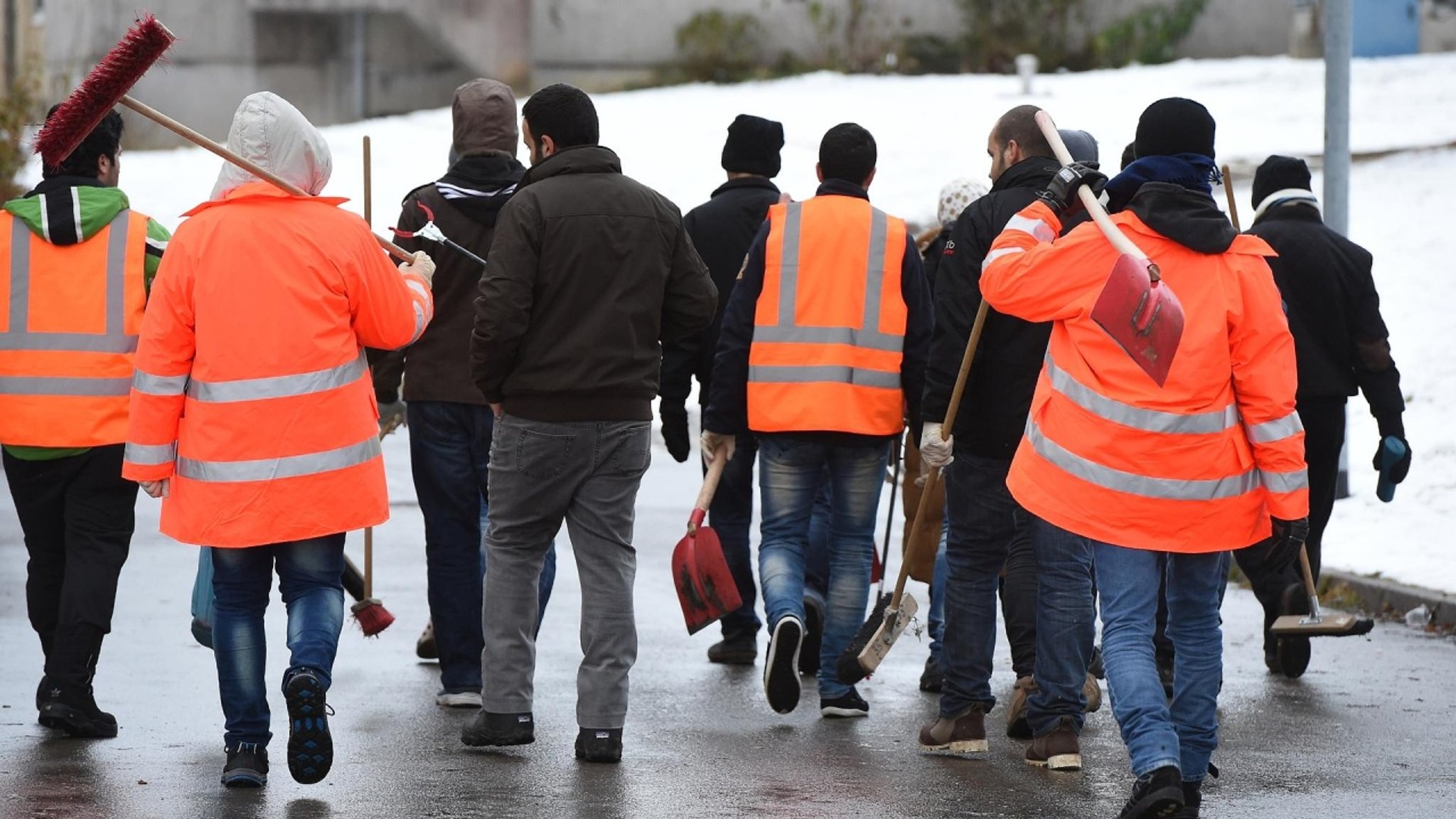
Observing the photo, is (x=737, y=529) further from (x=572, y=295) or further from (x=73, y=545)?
(x=73, y=545)

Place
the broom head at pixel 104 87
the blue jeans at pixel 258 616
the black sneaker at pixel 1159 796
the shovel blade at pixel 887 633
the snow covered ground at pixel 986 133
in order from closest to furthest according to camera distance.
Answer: the black sneaker at pixel 1159 796
the broom head at pixel 104 87
the blue jeans at pixel 258 616
the shovel blade at pixel 887 633
the snow covered ground at pixel 986 133

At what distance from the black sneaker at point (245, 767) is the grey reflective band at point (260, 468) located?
2.43ft

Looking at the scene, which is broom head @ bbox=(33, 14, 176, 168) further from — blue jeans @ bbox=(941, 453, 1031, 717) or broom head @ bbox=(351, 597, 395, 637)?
blue jeans @ bbox=(941, 453, 1031, 717)

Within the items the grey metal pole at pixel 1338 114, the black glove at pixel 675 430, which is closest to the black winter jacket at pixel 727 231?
the black glove at pixel 675 430

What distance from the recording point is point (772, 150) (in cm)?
833

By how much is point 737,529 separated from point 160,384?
118 inches

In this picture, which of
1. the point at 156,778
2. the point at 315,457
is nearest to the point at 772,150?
the point at 315,457

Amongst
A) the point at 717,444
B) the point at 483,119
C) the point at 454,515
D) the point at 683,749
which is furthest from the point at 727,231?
the point at 683,749

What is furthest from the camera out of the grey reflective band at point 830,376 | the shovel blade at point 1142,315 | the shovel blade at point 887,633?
the grey reflective band at point 830,376

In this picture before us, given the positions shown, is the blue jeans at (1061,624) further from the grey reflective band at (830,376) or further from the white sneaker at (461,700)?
the white sneaker at (461,700)

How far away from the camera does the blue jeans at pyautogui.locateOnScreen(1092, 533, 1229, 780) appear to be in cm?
566

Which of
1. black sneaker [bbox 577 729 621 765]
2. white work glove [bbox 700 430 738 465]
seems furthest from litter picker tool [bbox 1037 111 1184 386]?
white work glove [bbox 700 430 738 465]

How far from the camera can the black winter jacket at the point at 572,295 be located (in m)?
6.28

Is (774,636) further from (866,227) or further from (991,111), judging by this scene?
(991,111)
